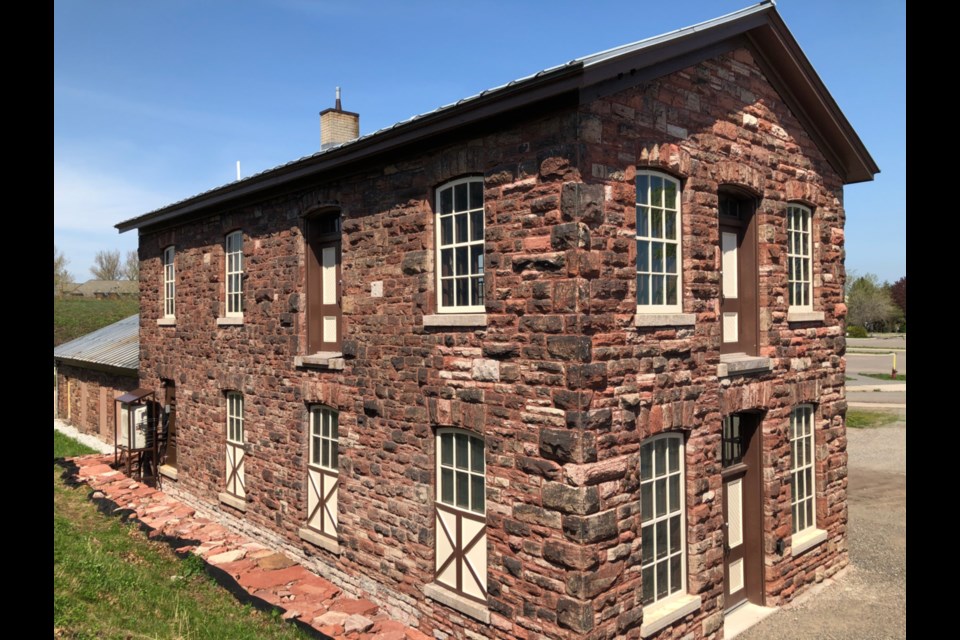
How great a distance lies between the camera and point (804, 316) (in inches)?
400

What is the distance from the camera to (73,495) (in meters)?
14.6

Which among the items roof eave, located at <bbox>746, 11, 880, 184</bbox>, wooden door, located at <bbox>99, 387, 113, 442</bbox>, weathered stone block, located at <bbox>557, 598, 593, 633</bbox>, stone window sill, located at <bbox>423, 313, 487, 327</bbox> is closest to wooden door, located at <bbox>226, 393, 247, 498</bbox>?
stone window sill, located at <bbox>423, 313, 487, 327</bbox>

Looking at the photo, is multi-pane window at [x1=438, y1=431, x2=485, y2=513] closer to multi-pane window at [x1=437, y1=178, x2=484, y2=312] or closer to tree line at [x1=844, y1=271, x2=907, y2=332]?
multi-pane window at [x1=437, y1=178, x2=484, y2=312]

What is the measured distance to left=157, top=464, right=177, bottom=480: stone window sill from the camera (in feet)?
49.5

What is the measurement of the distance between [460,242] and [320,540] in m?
5.51

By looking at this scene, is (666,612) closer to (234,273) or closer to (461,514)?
(461,514)

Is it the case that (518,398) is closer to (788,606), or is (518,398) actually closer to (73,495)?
(788,606)

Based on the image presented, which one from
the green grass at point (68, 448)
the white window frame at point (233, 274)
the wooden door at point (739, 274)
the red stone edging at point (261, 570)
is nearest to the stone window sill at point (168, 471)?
the red stone edging at point (261, 570)

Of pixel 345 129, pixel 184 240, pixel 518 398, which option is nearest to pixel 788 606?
pixel 518 398

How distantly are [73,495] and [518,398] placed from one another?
1225 cm

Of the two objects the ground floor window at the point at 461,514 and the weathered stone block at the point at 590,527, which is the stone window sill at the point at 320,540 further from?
the weathered stone block at the point at 590,527

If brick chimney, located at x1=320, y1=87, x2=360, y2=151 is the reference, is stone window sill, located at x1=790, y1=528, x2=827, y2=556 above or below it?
below

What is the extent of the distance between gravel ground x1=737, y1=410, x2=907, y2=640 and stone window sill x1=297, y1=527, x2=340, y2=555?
6005mm

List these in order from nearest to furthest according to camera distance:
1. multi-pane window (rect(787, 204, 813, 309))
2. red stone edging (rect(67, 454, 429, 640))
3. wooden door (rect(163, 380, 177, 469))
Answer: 1. red stone edging (rect(67, 454, 429, 640))
2. multi-pane window (rect(787, 204, 813, 309))
3. wooden door (rect(163, 380, 177, 469))
